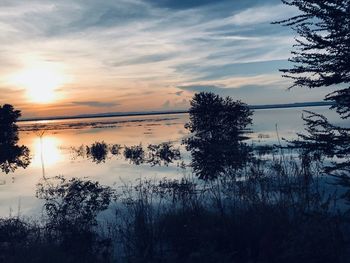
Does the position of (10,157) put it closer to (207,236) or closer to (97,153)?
(97,153)

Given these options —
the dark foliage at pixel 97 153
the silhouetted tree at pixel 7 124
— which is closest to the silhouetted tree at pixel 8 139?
the silhouetted tree at pixel 7 124

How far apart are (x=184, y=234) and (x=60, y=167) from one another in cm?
2575

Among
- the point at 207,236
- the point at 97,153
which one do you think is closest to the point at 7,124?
the point at 97,153

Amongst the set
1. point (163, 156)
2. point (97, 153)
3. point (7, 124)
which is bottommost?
point (163, 156)

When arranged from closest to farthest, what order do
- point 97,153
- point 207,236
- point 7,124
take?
point 207,236, point 7,124, point 97,153

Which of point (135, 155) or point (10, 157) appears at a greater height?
point (10, 157)

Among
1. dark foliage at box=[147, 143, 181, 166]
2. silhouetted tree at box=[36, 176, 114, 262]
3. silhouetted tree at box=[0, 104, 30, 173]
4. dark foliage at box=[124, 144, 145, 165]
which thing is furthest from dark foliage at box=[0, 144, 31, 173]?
silhouetted tree at box=[36, 176, 114, 262]

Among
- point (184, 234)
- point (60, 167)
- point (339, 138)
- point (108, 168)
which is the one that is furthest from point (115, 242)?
point (60, 167)

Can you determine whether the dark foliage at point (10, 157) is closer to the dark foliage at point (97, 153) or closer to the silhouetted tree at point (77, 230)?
the dark foliage at point (97, 153)

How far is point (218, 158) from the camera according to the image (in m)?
22.7

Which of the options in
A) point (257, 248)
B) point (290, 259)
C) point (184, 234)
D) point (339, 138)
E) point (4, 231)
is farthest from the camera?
point (4, 231)

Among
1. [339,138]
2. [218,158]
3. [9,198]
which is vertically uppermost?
[339,138]

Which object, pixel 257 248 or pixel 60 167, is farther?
pixel 60 167

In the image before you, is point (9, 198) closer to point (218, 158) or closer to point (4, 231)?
point (4, 231)
